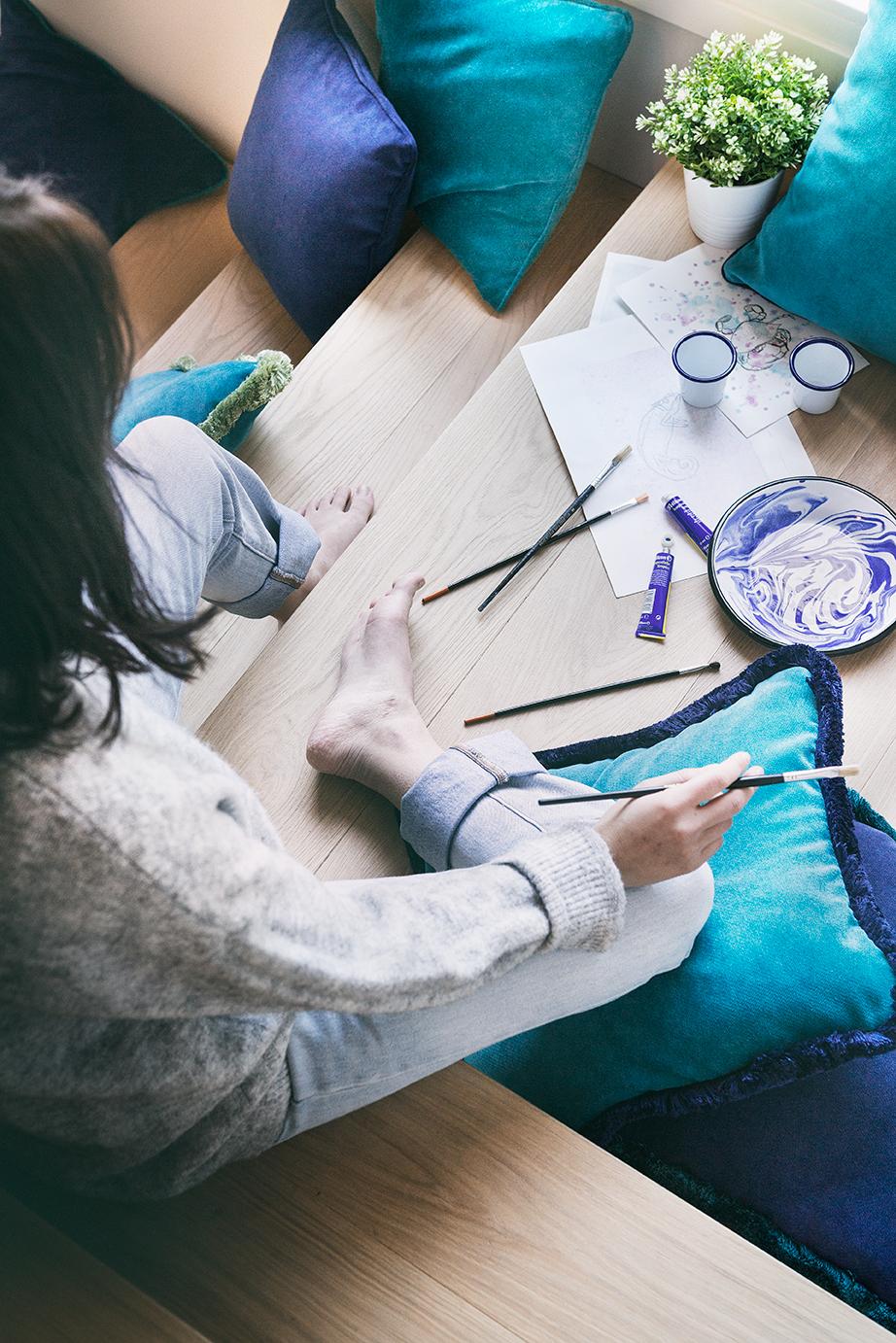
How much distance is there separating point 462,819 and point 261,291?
1256mm

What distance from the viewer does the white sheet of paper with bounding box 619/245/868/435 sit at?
50.4 inches

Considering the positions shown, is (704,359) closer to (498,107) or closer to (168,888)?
(498,107)

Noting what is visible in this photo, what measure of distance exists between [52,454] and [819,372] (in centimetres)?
91

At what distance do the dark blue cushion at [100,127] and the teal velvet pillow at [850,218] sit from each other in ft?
4.25

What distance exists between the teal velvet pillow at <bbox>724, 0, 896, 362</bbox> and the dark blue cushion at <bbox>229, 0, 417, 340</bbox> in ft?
1.95

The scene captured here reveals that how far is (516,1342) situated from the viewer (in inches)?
32.2

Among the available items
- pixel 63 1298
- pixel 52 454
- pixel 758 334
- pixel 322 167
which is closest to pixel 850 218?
pixel 758 334

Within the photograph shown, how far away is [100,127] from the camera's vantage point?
2.08 m

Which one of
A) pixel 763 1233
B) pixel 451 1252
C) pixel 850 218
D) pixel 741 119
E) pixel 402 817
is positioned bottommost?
pixel 763 1233

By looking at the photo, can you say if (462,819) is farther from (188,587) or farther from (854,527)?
(854,527)

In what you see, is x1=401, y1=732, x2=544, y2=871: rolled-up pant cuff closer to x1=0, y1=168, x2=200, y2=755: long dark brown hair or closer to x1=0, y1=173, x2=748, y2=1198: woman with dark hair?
x1=0, y1=173, x2=748, y2=1198: woman with dark hair

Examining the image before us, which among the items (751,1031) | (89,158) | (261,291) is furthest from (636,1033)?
(89,158)

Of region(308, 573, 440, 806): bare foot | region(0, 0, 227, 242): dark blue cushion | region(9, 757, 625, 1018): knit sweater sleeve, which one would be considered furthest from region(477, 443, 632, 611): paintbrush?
region(0, 0, 227, 242): dark blue cushion

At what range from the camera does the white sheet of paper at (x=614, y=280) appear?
54.5 inches
